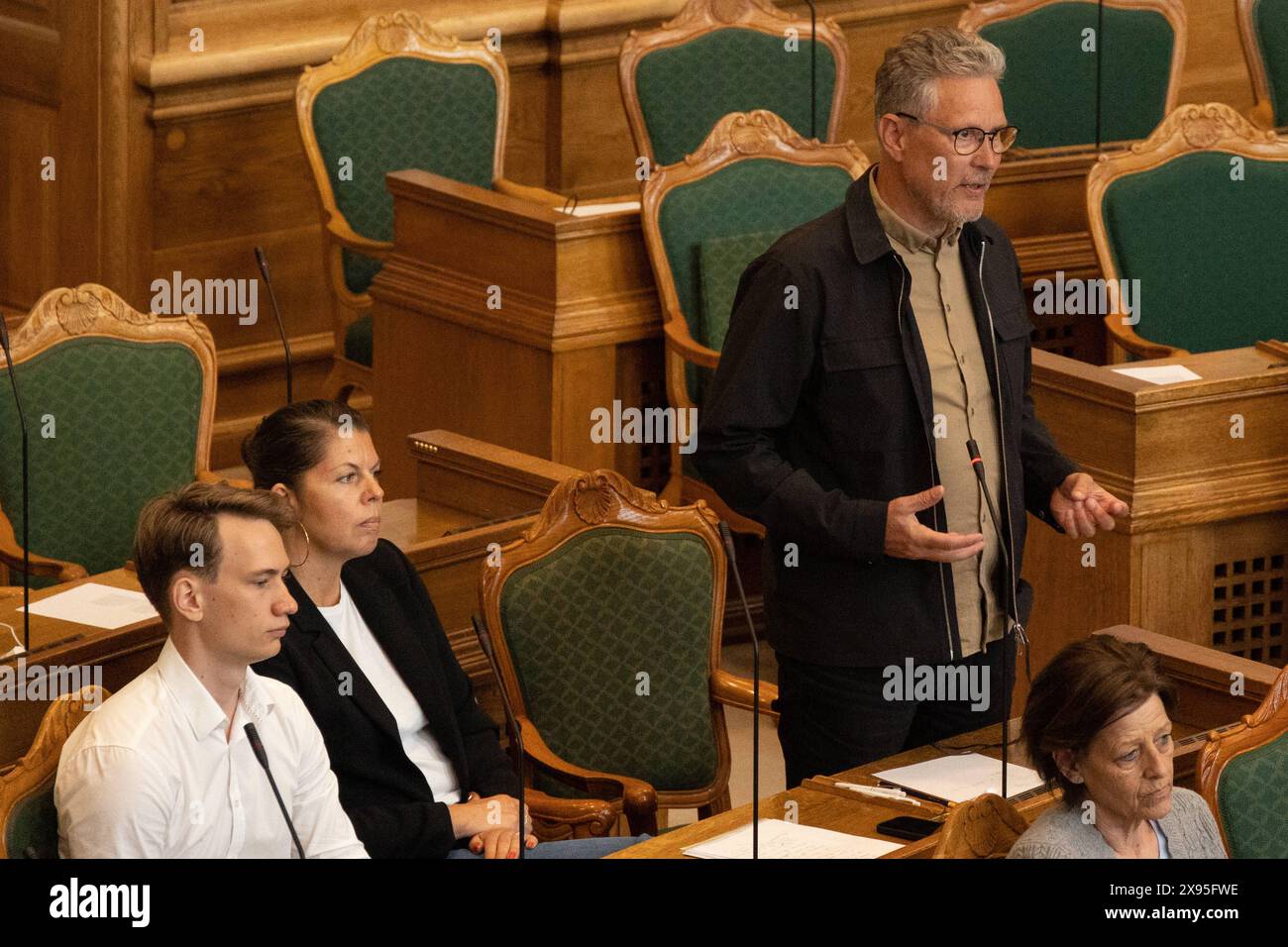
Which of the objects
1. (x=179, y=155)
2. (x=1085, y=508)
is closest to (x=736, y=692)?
(x=1085, y=508)

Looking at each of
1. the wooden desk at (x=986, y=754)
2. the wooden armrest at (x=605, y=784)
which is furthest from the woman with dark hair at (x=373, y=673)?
the wooden desk at (x=986, y=754)

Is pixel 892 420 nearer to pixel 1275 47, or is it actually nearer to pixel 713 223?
pixel 713 223

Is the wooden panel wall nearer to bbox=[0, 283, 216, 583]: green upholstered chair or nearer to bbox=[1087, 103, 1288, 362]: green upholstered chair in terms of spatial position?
bbox=[0, 283, 216, 583]: green upholstered chair

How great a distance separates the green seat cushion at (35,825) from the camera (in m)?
2.57

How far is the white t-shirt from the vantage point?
3.23 metres

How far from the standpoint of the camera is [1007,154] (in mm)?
5746

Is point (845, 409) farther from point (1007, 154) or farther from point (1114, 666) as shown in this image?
point (1007, 154)

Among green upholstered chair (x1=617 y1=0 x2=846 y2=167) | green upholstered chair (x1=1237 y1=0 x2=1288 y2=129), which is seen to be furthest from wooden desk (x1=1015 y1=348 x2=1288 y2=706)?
green upholstered chair (x1=1237 y1=0 x2=1288 y2=129)

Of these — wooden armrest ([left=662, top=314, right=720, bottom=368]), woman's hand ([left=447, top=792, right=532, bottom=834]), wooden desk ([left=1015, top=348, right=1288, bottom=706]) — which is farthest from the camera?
wooden armrest ([left=662, top=314, right=720, bottom=368])

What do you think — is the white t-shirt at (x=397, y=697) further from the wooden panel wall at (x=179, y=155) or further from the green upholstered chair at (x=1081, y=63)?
the green upholstered chair at (x=1081, y=63)

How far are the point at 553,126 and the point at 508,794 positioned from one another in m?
3.67

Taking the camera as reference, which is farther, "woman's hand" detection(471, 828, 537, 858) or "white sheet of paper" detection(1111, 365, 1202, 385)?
"white sheet of paper" detection(1111, 365, 1202, 385)

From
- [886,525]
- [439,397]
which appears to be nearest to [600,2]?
[439,397]

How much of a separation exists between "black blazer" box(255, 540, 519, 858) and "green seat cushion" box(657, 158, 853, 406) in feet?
5.92
